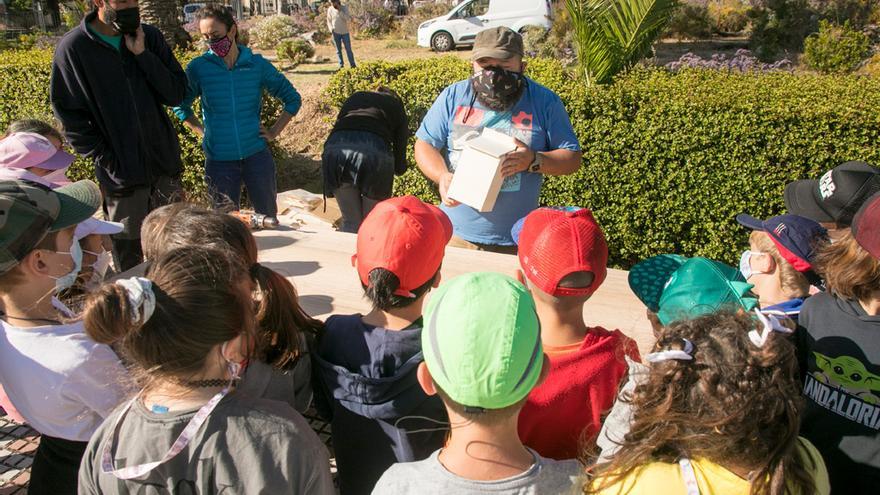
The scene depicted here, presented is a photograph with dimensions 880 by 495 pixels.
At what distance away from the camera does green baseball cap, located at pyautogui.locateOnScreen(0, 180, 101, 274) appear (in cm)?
179


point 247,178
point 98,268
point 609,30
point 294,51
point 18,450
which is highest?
point 609,30

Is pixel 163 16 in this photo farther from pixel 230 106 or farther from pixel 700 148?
pixel 700 148

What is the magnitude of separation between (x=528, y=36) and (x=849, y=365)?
46.0 ft

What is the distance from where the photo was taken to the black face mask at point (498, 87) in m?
3.02

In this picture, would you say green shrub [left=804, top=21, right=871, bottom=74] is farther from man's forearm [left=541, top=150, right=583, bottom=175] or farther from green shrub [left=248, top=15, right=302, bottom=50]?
green shrub [left=248, top=15, right=302, bottom=50]

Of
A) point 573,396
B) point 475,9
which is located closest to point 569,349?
point 573,396

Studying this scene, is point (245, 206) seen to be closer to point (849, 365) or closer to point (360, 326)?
point (360, 326)

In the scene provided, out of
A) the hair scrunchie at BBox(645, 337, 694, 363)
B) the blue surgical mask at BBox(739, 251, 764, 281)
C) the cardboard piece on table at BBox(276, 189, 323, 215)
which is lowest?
the cardboard piece on table at BBox(276, 189, 323, 215)

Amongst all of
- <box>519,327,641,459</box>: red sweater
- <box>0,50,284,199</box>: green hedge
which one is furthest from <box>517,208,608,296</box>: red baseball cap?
<box>0,50,284,199</box>: green hedge

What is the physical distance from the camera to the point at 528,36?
14.6m

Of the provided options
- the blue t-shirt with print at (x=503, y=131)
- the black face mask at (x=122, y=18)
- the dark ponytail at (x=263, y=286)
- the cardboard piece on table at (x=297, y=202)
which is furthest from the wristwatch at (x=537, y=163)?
the cardboard piece on table at (x=297, y=202)

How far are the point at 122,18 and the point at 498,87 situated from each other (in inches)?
85.0

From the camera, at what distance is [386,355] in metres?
1.71

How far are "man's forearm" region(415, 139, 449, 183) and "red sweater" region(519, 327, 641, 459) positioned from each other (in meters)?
1.55
